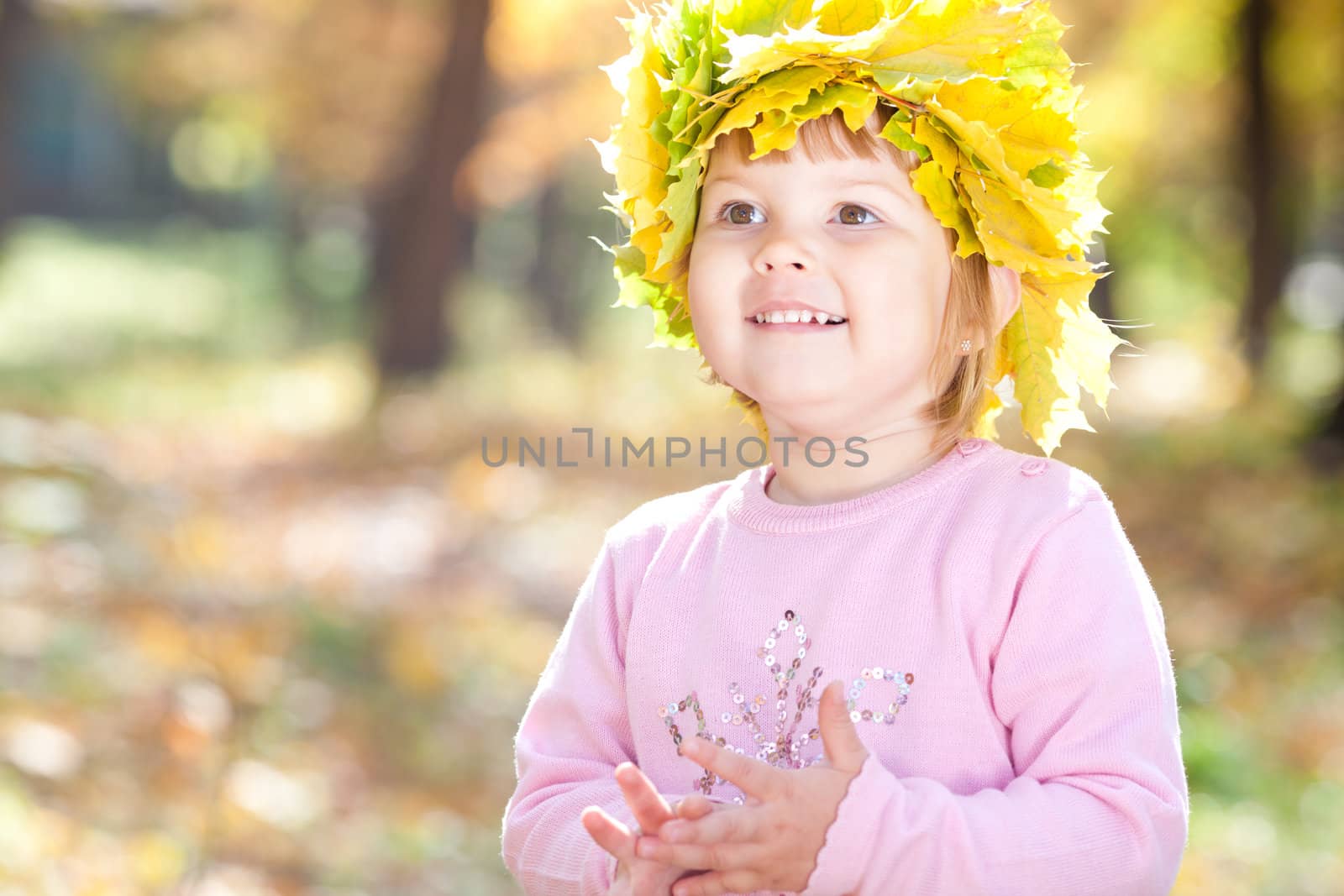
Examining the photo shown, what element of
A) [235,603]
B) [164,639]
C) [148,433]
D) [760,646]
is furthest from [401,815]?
[148,433]

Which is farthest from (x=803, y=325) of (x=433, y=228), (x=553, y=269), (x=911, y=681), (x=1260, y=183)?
(x=553, y=269)

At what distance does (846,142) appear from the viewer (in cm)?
199

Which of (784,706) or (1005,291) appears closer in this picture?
(784,706)

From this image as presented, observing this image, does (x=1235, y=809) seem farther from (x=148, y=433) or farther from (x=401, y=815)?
(x=148, y=433)

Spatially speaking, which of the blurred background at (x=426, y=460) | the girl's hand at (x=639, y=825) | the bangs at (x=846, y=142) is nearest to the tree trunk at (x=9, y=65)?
the blurred background at (x=426, y=460)

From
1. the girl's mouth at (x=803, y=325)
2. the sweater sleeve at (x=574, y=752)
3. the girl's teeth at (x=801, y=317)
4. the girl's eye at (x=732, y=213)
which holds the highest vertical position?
the girl's eye at (x=732, y=213)

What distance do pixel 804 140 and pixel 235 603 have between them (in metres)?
4.83

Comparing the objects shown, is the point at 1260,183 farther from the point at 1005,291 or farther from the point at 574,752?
the point at 574,752

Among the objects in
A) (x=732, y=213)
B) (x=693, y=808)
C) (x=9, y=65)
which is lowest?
(x=693, y=808)

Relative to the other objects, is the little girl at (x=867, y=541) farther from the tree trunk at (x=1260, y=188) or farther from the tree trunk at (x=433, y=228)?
the tree trunk at (x=1260, y=188)

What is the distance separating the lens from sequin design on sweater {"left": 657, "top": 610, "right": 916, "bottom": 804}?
6.18 ft

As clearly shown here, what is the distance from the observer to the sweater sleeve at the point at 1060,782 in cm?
170

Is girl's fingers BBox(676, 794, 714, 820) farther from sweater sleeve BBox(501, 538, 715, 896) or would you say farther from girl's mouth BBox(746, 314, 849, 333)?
girl's mouth BBox(746, 314, 849, 333)

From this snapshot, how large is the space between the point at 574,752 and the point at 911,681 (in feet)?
1.77
